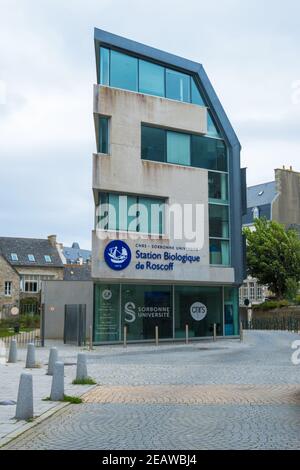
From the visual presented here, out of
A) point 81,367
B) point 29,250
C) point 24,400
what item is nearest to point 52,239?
point 29,250

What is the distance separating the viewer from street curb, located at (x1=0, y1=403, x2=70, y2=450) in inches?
292

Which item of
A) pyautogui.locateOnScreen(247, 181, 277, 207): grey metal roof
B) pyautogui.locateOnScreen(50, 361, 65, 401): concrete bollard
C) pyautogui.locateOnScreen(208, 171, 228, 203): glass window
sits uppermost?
pyautogui.locateOnScreen(247, 181, 277, 207): grey metal roof

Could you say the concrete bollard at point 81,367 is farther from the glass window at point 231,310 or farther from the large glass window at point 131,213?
the glass window at point 231,310

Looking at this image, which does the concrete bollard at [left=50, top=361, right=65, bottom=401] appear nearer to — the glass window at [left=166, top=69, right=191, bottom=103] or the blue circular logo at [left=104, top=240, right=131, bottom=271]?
the blue circular logo at [left=104, top=240, right=131, bottom=271]

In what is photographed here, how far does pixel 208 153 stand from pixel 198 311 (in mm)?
8323

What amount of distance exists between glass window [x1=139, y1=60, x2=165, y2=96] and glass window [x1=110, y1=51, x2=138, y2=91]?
0.34 meters

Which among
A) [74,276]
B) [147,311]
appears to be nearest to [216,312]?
[147,311]

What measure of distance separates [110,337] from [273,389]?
52.4 feet

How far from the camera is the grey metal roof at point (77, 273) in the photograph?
247ft

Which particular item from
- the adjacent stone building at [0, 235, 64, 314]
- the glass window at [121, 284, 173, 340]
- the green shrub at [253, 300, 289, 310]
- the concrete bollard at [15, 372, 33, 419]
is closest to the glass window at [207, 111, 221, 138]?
the glass window at [121, 284, 173, 340]

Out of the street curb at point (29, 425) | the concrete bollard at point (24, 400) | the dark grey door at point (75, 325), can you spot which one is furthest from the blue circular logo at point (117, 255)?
the concrete bollard at point (24, 400)

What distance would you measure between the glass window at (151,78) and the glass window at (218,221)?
6.54m

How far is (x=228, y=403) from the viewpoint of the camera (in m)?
10.6

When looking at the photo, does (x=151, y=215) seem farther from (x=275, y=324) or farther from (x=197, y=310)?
(x=275, y=324)
